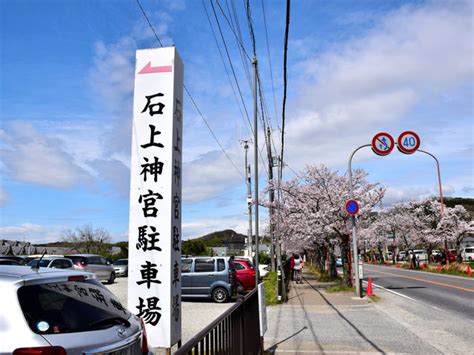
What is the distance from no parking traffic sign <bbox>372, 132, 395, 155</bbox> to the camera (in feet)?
52.4

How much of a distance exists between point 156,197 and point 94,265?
20398 millimetres

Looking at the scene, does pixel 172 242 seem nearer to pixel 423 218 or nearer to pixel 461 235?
Answer: pixel 461 235

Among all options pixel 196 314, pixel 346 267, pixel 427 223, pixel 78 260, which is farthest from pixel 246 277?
pixel 427 223

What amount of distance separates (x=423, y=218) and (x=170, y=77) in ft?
150

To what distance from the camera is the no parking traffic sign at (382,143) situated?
15984 mm

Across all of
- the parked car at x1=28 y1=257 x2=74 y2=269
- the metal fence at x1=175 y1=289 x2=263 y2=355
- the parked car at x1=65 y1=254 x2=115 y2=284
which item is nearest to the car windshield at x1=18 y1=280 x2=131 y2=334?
the metal fence at x1=175 y1=289 x2=263 y2=355

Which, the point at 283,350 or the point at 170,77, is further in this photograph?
the point at 283,350

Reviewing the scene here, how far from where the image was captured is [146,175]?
Answer: 16.3 feet

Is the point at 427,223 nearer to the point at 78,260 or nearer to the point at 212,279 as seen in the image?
the point at 212,279

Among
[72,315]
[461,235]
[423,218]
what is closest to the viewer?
[72,315]

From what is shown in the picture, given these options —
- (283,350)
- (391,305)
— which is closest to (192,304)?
(391,305)

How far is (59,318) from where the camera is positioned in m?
3.14

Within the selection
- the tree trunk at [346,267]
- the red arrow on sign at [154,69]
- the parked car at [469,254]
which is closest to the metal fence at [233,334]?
the red arrow on sign at [154,69]

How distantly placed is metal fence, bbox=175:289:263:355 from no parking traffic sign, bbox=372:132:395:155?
10609mm
